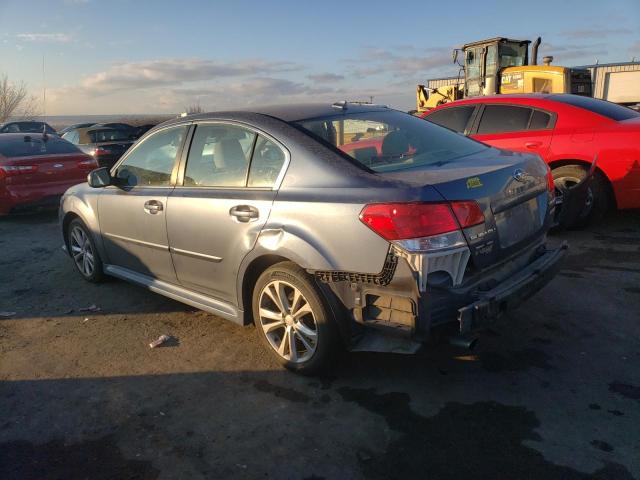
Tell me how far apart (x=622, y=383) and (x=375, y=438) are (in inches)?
60.5

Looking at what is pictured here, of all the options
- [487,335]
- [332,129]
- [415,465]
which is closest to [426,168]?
[332,129]

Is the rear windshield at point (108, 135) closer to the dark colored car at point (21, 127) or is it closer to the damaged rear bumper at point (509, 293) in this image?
the dark colored car at point (21, 127)

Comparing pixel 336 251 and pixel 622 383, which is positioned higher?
pixel 336 251

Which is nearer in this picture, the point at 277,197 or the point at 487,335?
the point at 277,197

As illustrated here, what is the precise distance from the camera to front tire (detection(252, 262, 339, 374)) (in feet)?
10.2

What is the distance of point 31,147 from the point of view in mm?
8766

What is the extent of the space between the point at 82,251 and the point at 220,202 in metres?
2.63

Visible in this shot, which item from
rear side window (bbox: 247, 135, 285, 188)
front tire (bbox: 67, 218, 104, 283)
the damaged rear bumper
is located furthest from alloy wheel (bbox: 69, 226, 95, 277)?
the damaged rear bumper

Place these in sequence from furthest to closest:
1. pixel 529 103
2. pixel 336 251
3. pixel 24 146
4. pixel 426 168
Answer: pixel 24 146, pixel 529 103, pixel 426 168, pixel 336 251

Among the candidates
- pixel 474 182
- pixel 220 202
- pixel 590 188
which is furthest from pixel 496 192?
pixel 590 188

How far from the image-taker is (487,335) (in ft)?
12.3

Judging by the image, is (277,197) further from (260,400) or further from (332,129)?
(260,400)

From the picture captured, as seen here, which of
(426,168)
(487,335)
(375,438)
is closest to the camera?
(375,438)

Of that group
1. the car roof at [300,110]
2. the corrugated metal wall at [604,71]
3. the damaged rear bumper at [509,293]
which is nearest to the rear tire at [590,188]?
the damaged rear bumper at [509,293]
